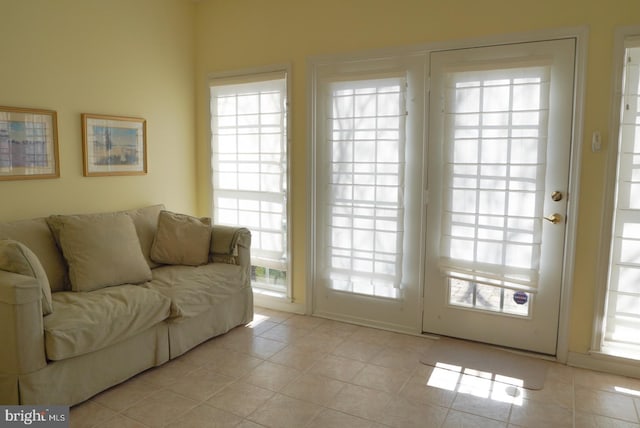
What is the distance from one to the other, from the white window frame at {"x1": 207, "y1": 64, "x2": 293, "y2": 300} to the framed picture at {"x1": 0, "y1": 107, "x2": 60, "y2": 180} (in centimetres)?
137

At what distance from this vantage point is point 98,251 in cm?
288

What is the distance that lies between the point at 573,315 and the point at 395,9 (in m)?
2.39

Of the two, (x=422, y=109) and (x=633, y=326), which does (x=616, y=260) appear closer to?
(x=633, y=326)

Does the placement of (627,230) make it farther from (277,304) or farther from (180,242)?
A: (180,242)

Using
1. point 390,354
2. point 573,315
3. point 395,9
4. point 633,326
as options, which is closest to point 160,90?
point 395,9

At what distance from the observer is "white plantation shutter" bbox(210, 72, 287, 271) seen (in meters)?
3.85

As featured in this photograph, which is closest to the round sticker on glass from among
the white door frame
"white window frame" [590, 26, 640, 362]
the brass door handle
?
the white door frame

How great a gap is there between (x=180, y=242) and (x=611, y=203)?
2.88 metres

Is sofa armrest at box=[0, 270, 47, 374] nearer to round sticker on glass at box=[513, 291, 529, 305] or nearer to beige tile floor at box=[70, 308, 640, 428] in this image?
beige tile floor at box=[70, 308, 640, 428]

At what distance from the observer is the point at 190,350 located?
3121 millimetres

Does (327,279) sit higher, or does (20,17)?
(20,17)

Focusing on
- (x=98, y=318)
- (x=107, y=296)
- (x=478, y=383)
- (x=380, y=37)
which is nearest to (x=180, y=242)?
(x=107, y=296)

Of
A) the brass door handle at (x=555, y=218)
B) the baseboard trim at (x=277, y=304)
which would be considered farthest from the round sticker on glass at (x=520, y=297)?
the baseboard trim at (x=277, y=304)

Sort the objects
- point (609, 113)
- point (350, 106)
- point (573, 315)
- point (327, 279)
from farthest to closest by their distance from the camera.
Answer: point (327, 279), point (350, 106), point (573, 315), point (609, 113)
